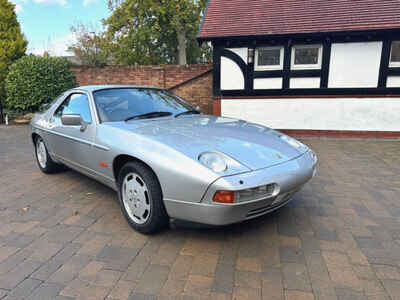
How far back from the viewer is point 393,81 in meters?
7.73

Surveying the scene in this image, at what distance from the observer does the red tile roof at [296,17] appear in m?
7.57

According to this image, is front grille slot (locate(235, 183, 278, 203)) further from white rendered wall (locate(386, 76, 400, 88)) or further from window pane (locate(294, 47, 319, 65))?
white rendered wall (locate(386, 76, 400, 88))

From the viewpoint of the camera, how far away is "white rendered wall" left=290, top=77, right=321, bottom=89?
26.8 feet

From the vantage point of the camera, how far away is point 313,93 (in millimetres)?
8219

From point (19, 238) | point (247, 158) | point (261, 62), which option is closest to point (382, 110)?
point (261, 62)

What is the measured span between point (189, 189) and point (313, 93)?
732cm

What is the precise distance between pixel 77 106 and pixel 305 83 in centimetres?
687

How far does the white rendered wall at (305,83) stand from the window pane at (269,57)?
74 centimetres

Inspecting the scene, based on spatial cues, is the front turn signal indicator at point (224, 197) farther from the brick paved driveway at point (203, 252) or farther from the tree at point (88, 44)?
the tree at point (88, 44)

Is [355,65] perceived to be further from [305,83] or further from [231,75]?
[231,75]

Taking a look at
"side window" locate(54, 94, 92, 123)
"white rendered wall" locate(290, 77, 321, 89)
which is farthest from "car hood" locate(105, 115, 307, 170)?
"white rendered wall" locate(290, 77, 321, 89)

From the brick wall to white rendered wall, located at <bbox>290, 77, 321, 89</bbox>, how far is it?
9.95ft

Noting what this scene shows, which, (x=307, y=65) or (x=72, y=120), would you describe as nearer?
(x=72, y=120)

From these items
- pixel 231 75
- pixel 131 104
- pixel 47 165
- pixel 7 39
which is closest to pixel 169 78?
pixel 231 75
